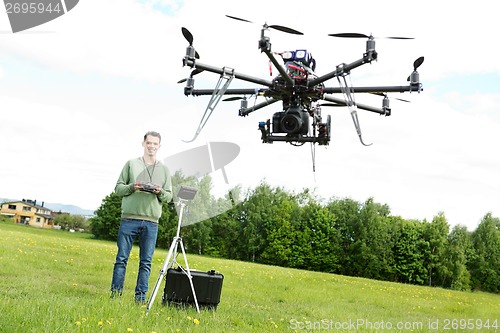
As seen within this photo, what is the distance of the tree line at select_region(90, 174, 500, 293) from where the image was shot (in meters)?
55.3

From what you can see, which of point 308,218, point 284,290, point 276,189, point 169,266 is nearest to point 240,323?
point 169,266

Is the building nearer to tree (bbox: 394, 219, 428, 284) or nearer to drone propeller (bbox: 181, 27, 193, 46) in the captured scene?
tree (bbox: 394, 219, 428, 284)

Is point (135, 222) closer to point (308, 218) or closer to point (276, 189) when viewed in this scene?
point (276, 189)

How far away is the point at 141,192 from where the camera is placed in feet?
21.5

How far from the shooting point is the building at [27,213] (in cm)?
11662

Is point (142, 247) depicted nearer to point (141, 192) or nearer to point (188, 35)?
point (141, 192)

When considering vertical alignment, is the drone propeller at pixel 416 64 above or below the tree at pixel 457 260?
above

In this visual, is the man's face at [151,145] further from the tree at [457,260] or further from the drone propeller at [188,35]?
the tree at [457,260]

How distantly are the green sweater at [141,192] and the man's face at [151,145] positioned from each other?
0.15 meters

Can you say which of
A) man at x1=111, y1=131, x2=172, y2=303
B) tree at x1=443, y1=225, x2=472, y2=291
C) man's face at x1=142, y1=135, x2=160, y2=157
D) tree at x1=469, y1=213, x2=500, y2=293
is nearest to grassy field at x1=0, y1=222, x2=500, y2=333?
man at x1=111, y1=131, x2=172, y2=303

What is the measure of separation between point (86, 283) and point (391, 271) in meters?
51.0

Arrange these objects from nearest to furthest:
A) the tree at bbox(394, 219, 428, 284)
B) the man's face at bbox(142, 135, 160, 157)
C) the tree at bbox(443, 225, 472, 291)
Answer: the man's face at bbox(142, 135, 160, 157) < the tree at bbox(443, 225, 472, 291) < the tree at bbox(394, 219, 428, 284)

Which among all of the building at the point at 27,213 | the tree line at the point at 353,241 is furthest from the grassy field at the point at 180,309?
the building at the point at 27,213

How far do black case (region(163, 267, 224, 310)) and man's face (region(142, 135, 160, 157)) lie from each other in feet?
5.34
